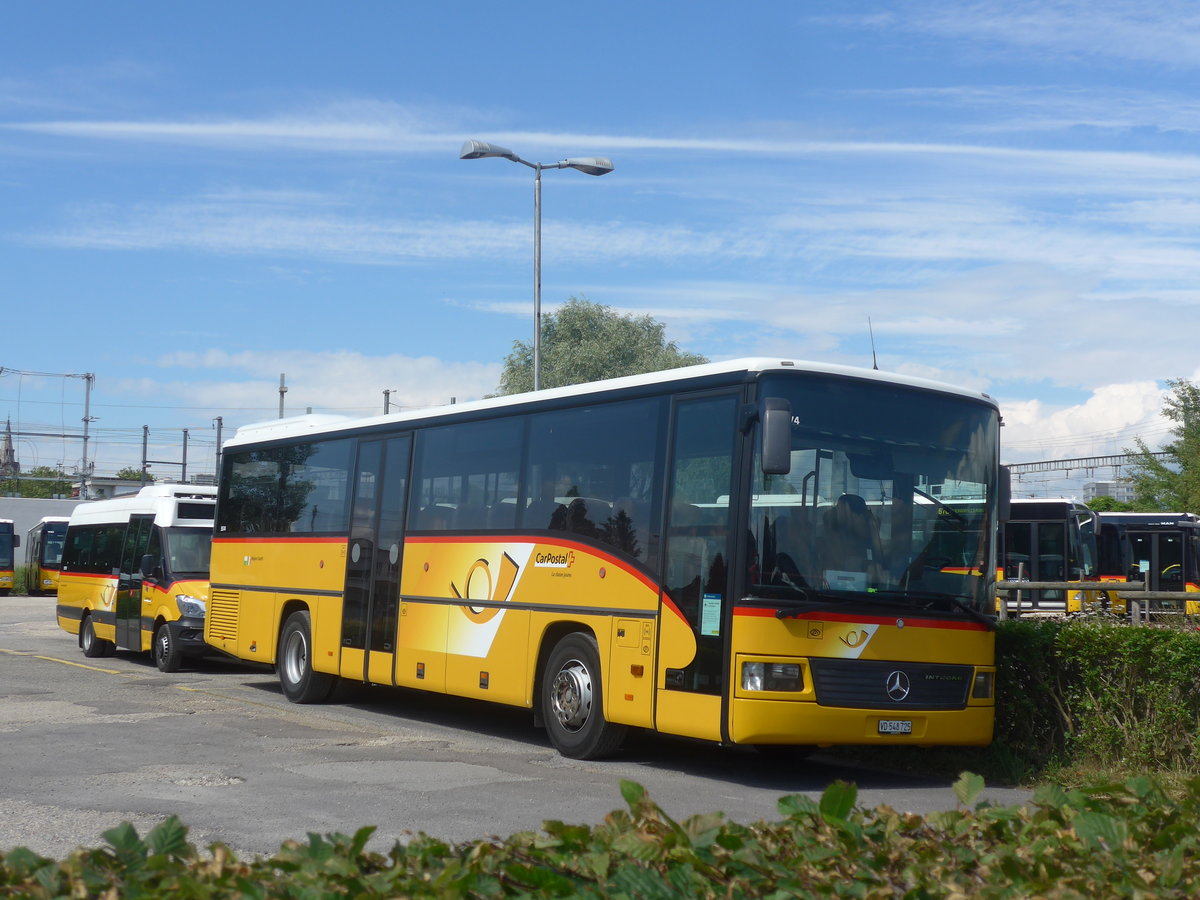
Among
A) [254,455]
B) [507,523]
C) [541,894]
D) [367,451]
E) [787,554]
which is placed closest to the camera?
[541,894]

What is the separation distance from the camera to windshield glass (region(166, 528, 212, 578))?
2167cm

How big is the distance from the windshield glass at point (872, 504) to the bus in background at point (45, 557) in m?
43.3

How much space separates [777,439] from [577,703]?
132 inches

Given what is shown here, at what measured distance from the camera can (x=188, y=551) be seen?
71.7 ft

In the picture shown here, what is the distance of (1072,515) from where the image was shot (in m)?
35.0

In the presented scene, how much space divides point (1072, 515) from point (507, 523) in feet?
81.7

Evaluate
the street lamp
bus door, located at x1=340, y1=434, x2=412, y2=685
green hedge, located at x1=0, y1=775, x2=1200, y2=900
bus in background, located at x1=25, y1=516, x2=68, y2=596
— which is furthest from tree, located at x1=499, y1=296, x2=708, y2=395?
green hedge, located at x1=0, y1=775, x2=1200, y2=900

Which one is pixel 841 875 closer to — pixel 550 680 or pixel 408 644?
pixel 550 680

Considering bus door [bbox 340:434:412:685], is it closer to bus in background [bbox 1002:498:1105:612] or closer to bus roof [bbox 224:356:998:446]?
bus roof [bbox 224:356:998:446]

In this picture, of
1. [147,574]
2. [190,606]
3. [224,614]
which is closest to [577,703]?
[224,614]

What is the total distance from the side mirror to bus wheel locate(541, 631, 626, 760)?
2.73 metres

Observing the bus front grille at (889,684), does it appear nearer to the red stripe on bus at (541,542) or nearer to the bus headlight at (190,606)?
the red stripe on bus at (541,542)

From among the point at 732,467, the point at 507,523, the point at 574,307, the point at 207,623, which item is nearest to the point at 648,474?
the point at 732,467

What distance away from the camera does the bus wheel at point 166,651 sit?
68.6 ft
